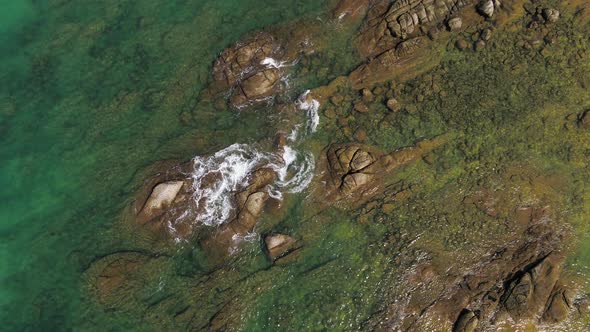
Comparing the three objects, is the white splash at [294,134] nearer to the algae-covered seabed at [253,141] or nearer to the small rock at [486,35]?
the algae-covered seabed at [253,141]

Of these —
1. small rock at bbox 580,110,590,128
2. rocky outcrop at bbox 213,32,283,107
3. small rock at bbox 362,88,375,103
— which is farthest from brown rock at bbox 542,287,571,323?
rocky outcrop at bbox 213,32,283,107

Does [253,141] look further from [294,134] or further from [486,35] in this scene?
[486,35]

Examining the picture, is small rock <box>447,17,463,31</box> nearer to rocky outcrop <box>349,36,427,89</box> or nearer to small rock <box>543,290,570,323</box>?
rocky outcrop <box>349,36,427,89</box>

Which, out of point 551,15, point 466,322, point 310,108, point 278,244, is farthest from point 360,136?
point 551,15

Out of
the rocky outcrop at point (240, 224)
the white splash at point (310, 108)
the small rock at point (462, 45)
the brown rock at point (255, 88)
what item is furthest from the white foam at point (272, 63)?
the small rock at point (462, 45)

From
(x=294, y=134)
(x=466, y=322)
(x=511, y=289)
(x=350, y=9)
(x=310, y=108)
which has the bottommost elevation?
(x=466, y=322)

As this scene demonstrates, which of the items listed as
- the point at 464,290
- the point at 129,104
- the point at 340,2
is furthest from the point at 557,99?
the point at 129,104

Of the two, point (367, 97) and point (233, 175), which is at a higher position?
point (367, 97)

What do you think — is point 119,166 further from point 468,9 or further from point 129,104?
point 468,9
